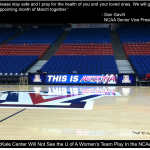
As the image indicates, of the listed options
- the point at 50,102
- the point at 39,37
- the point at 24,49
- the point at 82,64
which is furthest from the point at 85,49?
the point at 50,102

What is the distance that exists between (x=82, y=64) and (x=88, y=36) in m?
8.42

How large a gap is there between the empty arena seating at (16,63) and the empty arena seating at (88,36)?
564cm

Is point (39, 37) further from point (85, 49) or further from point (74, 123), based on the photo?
point (74, 123)

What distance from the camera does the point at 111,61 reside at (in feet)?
48.6

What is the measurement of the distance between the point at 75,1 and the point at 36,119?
184 inches

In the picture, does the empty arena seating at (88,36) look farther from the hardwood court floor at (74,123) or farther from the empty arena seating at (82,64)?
the hardwood court floor at (74,123)

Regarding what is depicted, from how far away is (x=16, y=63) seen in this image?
1514 cm

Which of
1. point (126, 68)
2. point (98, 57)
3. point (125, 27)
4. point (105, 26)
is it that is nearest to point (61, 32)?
point (105, 26)

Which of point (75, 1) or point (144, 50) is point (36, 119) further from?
point (144, 50)

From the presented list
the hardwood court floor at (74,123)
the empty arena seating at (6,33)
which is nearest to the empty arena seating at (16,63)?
the empty arena seating at (6,33)

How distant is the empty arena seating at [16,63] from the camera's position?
46.0ft

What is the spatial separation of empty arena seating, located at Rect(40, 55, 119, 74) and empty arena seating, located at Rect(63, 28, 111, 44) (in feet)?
14.5

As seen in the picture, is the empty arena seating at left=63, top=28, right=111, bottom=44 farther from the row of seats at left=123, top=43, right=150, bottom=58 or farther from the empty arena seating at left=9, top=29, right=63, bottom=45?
the row of seats at left=123, top=43, right=150, bottom=58

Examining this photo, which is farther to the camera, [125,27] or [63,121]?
[125,27]
